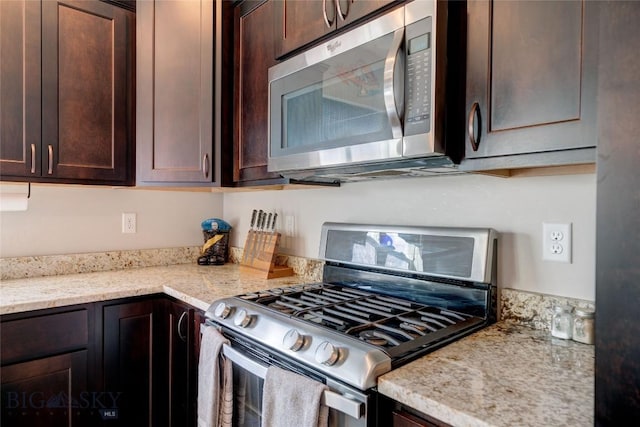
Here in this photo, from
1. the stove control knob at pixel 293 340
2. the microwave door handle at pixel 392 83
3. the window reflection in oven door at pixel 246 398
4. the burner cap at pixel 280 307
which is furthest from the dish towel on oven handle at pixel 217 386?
the microwave door handle at pixel 392 83

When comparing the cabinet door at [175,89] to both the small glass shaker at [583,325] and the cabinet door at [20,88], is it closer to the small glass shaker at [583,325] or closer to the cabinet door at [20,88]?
the cabinet door at [20,88]

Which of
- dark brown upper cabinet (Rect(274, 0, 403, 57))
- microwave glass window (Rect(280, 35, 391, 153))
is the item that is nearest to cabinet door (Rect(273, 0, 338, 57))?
dark brown upper cabinet (Rect(274, 0, 403, 57))

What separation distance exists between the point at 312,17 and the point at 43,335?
1.57 meters

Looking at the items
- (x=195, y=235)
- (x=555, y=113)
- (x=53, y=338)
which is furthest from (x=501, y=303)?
(x=195, y=235)

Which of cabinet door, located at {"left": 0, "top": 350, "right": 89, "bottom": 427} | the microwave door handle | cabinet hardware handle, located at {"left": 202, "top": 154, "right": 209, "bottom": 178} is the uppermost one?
the microwave door handle

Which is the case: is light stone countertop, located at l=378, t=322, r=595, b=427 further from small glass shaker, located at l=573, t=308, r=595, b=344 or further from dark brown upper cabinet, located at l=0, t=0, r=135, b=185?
dark brown upper cabinet, located at l=0, t=0, r=135, b=185

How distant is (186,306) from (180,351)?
22 centimetres

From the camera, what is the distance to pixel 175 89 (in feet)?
6.18

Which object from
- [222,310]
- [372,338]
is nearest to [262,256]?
[222,310]

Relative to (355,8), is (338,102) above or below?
below

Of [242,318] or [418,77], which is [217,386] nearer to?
[242,318]

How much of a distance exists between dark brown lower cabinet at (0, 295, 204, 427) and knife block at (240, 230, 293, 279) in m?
0.44

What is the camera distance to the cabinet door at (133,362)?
1.65 meters

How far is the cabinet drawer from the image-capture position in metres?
1.42
